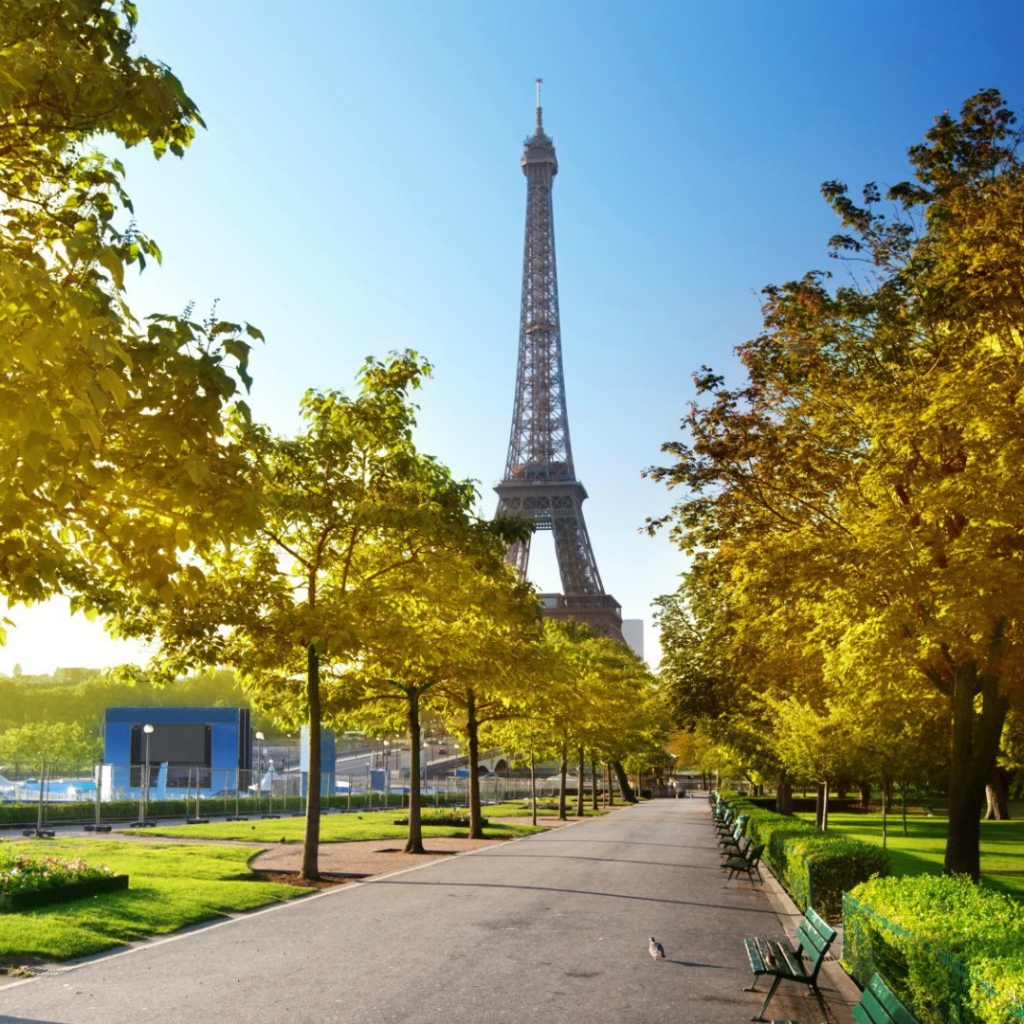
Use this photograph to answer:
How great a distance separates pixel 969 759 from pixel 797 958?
1051cm

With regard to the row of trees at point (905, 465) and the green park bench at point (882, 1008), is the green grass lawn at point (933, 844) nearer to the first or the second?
the row of trees at point (905, 465)

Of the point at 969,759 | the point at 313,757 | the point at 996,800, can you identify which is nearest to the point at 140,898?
the point at 313,757

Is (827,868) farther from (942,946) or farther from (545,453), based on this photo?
(545,453)

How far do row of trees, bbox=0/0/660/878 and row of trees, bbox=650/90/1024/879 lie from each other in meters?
4.49

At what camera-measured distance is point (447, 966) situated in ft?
37.8

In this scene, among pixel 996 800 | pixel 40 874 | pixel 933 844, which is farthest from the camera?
pixel 996 800

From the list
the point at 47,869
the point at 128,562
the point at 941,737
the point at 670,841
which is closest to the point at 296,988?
the point at 128,562

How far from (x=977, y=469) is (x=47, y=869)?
577 inches

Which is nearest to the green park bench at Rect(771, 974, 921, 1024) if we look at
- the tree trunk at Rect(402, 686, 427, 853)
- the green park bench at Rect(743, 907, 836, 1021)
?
the green park bench at Rect(743, 907, 836, 1021)

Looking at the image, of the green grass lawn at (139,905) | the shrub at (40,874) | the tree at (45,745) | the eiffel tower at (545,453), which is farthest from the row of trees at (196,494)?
the tree at (45,745)

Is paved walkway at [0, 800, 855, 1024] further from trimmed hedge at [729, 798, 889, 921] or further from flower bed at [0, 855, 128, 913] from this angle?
flower bed at [0, 855, 128, 913]

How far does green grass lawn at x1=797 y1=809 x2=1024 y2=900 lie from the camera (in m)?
25.3

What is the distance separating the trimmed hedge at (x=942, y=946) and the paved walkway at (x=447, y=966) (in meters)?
1.13

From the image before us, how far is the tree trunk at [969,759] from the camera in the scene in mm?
18922
